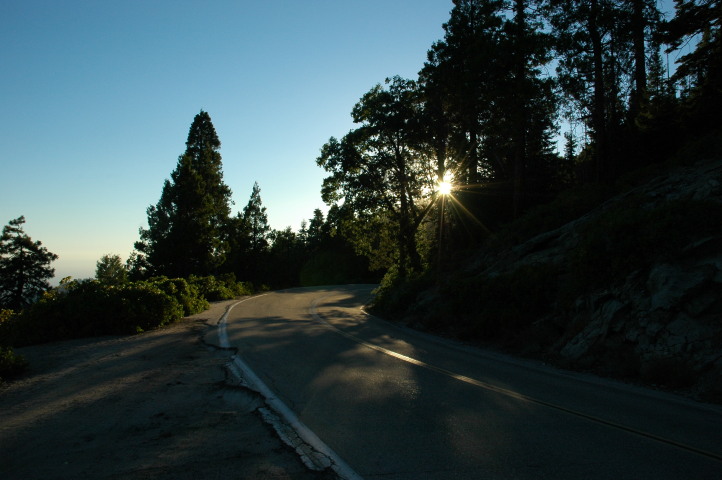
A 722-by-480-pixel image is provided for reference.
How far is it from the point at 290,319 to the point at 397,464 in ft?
46.1

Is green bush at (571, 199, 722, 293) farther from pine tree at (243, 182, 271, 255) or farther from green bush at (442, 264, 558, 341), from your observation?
pine tree at (243, 182, 271, 255)

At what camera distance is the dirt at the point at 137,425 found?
13.8 ft

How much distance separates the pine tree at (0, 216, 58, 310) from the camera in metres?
51.6

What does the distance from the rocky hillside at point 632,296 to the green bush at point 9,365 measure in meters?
10.7

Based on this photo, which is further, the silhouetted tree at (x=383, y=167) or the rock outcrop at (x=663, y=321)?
the silhouetted tree at (x=383, y=167)

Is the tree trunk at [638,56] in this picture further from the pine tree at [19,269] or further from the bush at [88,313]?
the pine tree at [19,269]

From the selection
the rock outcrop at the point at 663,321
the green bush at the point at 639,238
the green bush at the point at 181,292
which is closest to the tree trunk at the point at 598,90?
the rock outcrop at the point at 663,321

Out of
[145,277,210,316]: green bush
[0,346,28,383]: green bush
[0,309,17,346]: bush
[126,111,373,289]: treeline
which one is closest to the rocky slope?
[0,346,28,383]: green bush

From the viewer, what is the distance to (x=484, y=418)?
557 centimetres

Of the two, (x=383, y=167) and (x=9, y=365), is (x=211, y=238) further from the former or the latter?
(x=9, y=365)

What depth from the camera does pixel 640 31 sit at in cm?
2192

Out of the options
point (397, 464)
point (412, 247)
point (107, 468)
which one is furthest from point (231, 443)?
point (412, 247)

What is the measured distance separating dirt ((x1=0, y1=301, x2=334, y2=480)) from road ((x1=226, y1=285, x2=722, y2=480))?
74 centimetres

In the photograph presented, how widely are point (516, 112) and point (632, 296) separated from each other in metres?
13.9
